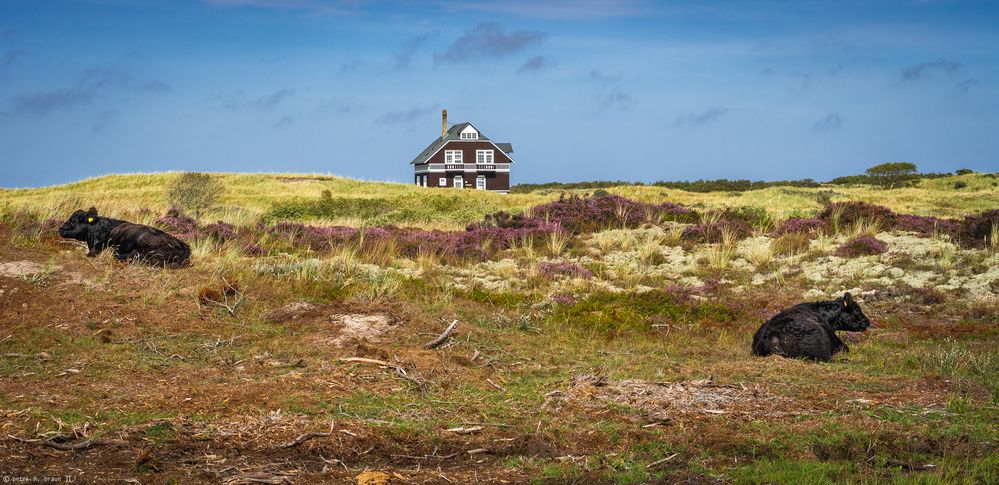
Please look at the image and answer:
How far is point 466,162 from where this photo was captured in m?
86.1

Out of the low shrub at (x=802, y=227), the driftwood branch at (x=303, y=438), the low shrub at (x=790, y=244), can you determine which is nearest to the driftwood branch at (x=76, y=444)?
the driftwood branch at (x=303, y=438)

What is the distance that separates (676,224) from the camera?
91.7ft

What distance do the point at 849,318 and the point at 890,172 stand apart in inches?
2789

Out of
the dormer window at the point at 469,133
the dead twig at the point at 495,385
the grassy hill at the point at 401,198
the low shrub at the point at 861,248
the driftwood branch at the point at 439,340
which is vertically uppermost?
the dormer window at the point at 469,133

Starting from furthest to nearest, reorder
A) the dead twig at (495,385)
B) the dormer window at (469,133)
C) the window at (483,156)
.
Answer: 1. the window at (483,156)
2. the dormer window at (469,133)
3. the dead twig at (495,385)

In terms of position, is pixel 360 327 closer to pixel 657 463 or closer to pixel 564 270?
pixel 657 463

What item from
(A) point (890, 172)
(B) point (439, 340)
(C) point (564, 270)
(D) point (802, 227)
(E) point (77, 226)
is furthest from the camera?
(A) point (890, 172)

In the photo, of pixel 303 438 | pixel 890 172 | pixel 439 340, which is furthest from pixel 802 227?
pixel 890 172

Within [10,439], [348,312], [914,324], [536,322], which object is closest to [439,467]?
[10,439]

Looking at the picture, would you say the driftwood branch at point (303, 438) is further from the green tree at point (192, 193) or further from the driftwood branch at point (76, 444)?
the green tree at point (192, 193)

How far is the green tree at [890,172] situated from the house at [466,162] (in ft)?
110

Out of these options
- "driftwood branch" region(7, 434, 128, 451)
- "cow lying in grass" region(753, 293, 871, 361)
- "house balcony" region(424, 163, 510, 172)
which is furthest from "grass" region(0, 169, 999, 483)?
"house balcony" region(424, 163, 510, 172)

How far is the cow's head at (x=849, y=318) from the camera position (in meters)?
14.6

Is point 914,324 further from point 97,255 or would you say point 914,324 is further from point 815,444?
point 97,255
